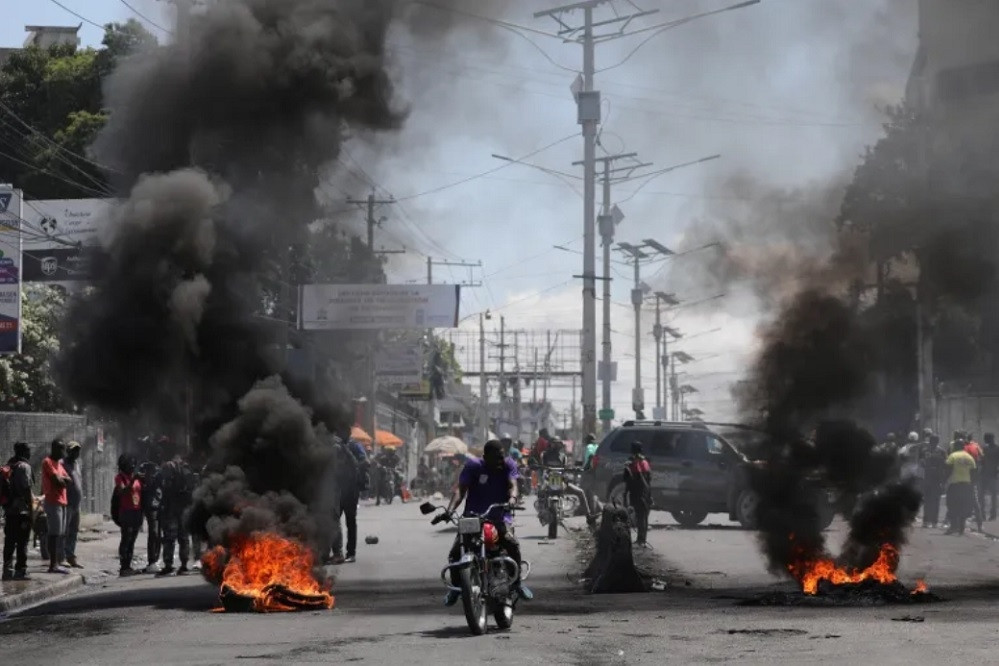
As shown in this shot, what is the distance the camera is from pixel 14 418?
2994cm

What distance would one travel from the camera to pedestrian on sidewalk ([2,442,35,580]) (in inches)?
814

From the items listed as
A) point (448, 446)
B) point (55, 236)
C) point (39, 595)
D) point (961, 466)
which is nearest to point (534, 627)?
point (39, 595)

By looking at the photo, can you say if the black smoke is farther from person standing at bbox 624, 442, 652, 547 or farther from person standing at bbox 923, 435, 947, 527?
person standing at bbox 923, 435, 947, 527

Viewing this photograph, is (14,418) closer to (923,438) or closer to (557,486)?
(557,486)

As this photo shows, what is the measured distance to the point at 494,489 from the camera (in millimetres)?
14070

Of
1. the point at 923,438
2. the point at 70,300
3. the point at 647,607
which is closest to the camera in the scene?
the point at 647,607

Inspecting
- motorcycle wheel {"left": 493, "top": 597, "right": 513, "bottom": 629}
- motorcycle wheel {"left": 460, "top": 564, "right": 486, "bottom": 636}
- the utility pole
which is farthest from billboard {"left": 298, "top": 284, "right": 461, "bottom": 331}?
motorcycle wheel {"left": 460, "top": 564, "right": 486, "bottom": 636}

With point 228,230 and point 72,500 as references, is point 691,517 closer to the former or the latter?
point 72,500

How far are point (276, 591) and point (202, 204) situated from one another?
18.1ft

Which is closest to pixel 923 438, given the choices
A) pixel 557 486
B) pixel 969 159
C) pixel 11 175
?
pixel 557 486

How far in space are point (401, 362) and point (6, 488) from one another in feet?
151

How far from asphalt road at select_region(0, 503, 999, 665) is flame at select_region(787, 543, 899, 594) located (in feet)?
2.27

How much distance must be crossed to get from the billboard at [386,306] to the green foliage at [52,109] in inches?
318

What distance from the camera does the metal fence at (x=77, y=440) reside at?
2991 centimetres
